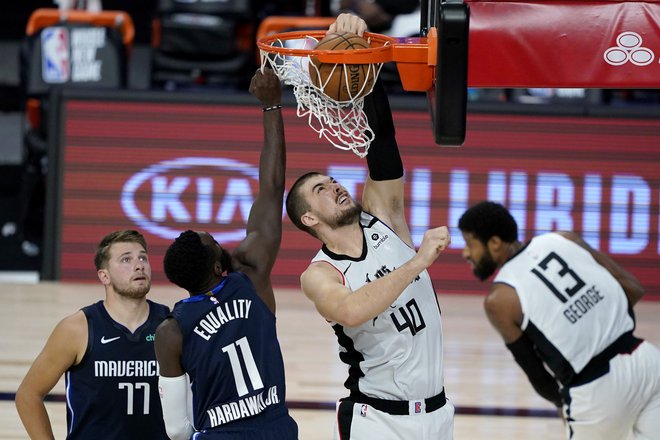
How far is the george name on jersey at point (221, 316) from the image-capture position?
4160 mm

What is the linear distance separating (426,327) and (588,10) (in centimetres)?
139

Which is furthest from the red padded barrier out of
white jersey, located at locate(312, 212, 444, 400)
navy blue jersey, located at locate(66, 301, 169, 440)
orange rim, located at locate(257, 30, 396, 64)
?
navy blue jersey, located at locate(66, 301, 169, 440)

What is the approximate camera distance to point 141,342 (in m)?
4.61

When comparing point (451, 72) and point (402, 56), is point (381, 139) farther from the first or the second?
point (451, 72)

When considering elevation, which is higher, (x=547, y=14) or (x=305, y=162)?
(x=547, y=14)

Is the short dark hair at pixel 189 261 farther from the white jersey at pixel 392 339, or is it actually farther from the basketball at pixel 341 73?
the basketball at pixel 341 73

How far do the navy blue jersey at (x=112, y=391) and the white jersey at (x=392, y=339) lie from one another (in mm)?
794

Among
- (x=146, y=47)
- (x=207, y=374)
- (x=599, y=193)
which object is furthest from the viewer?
(x=146, y=47)

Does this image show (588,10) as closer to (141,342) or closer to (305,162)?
(141,342)

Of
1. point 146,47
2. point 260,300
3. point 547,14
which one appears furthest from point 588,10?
point 146,47

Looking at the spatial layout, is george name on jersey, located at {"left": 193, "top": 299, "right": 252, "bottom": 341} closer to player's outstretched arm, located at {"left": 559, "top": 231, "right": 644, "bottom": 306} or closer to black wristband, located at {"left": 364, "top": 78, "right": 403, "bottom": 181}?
black wristband, located at {"left": 364, "top": 78, "right": 403, "bottom": 181}

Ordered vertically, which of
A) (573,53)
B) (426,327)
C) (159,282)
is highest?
(573,53)

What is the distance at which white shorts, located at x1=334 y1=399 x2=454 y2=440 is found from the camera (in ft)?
14.5

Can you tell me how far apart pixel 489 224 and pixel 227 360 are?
1670 mm
